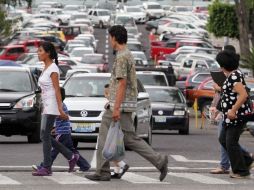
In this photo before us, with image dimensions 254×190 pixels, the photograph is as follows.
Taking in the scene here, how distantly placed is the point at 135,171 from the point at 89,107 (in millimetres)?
5684

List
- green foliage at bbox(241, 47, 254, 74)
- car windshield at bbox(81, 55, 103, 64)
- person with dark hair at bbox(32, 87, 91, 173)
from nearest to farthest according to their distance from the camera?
person with dark hair at bbox(32, 87, 91, 173) → green foliage at bbox(241, 47, 254, 74) → car windshield at bbox(81, 55, 103, 64)

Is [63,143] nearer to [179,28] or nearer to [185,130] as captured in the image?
[185,130]

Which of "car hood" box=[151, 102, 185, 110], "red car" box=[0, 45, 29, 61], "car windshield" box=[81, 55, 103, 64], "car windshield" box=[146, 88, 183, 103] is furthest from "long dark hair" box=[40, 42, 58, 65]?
"red car" box=[0, 45, 29, 61]

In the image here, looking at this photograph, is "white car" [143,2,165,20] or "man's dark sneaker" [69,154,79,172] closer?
"man's dark sneaker" [69,154,79,172]

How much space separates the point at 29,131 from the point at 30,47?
148ft

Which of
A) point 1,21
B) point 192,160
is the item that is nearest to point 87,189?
point 192,160

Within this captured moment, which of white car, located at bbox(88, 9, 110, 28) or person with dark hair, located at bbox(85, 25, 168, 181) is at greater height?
person with dark hair, located at bbox(85, 25, 168, 181)

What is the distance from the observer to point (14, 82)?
24297 millimetres

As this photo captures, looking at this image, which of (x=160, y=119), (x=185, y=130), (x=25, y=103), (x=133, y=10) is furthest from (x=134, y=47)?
(x=25, y=103)

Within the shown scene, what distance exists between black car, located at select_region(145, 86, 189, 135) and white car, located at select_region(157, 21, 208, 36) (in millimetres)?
58246

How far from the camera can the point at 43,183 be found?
1472 centimetres

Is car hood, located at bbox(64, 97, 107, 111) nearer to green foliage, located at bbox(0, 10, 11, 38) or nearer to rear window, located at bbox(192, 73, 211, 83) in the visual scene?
rear window, located at bbox(192, 73, 211, 83)

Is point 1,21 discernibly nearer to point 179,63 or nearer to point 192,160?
point 179,63

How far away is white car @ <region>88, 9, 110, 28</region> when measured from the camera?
10275 cm
